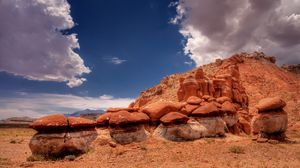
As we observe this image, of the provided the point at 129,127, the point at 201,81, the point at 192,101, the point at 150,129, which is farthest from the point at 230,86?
A: the point at 129,127

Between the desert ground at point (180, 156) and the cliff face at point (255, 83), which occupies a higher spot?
the cliff face at point (255, 83)

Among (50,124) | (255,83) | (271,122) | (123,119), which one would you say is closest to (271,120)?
(271,122)

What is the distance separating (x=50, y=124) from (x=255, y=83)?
53383mm

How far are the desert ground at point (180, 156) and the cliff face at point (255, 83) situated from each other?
29738mm

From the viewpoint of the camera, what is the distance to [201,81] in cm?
3438

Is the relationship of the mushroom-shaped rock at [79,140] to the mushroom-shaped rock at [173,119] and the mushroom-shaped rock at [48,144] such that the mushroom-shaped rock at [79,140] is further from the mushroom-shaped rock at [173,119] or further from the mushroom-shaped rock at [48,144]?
the mushroom-shaped rock at [173,119]

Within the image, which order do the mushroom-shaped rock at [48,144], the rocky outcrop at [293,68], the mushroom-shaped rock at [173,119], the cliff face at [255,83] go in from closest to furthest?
the mushroom-shaped rock at [48,144]
the mushroom-shaped rock at [173,119]
the cliff face at [255,83]
the rocky outcrop at [293,68]

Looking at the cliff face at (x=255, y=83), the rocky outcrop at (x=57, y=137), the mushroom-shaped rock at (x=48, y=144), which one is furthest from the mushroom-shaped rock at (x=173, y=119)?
the cliff face at (x=255, y=83)

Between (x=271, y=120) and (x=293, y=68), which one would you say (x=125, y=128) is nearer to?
(x=271, y=120)

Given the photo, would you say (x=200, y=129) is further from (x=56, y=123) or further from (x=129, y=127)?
(x=56, y=123)

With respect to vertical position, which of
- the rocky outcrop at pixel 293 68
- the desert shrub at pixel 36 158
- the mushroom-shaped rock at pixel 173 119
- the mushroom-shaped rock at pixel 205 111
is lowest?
the desert shrub at pixel 36 158

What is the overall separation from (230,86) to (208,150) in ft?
65.8

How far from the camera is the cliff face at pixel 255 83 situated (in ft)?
169

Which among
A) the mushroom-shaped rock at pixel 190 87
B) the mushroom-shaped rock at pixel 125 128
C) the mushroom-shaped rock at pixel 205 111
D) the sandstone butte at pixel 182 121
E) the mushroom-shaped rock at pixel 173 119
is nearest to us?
the sandstone butte at pixel 182 121
